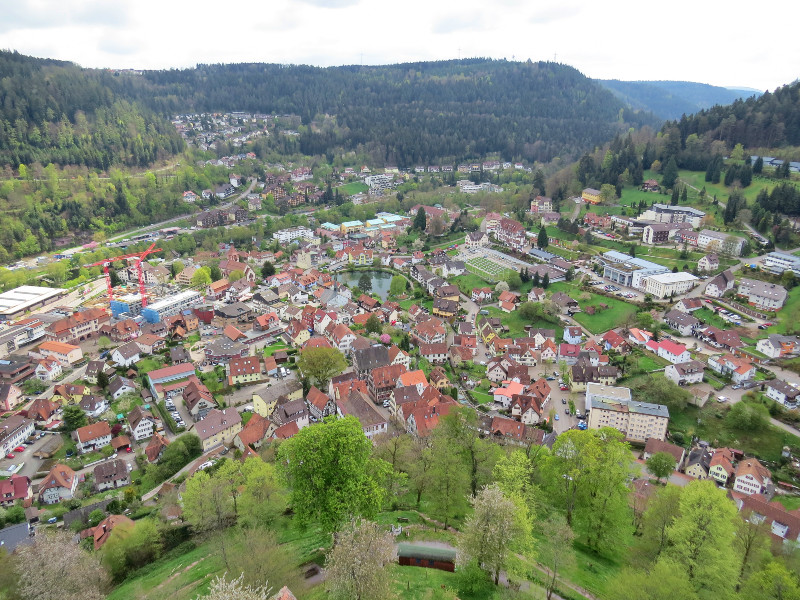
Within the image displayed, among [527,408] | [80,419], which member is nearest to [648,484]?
[527,408]

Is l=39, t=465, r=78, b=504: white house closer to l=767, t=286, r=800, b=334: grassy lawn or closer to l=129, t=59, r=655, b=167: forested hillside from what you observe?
l=767, t=286, r=800, b=334: grassy lawn

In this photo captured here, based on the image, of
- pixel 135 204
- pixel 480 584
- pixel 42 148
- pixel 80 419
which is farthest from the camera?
pixel 42 148

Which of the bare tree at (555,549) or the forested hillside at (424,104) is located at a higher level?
the forested hillside at (424,104)

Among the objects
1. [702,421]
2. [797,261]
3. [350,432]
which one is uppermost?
[350,432]

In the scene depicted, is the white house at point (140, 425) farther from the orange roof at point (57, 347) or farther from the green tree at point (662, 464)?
the green tree at point (662, 464)

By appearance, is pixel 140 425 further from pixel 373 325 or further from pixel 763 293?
pixel 763 293

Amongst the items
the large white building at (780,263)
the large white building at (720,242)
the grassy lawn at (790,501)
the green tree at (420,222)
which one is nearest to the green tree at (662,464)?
the grassy lawn at (790,501)

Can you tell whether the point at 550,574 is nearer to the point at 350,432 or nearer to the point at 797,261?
the point at 350,432
